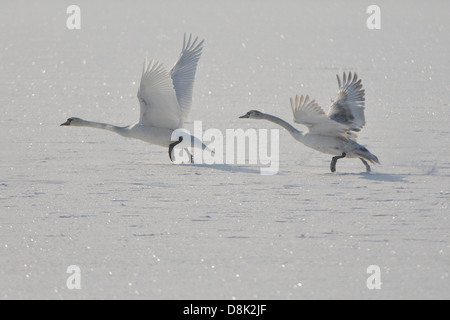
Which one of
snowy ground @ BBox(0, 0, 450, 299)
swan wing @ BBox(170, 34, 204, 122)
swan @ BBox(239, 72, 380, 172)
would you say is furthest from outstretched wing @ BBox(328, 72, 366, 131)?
swan wing @ BBox(170, 34, 204, 122)

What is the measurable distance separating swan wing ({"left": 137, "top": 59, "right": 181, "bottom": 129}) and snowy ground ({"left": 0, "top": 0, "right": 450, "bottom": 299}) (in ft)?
1.37

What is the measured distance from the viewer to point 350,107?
870 centimetres

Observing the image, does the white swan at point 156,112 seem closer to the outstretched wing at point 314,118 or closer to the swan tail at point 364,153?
the outstretched wing at point 314,118

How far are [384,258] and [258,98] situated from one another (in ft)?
27.1

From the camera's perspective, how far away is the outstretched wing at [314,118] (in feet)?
26.0

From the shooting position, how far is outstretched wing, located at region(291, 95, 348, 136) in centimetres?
793

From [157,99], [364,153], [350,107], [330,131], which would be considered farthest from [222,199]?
[350,107]

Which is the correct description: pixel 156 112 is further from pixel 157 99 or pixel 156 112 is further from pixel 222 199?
pixel 222 199

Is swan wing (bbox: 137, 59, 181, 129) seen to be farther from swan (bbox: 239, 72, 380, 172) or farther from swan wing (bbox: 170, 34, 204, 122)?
swan (bbox: 239, 72, 380, 172)

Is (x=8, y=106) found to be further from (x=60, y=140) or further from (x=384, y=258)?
(x=384, y=258)

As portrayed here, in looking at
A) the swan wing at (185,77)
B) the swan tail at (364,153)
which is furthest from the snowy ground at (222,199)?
the swan wing at (185,77)

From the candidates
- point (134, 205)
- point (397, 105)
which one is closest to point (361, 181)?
point (134, 205)

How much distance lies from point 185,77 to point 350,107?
1998 millimetres

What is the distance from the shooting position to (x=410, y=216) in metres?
6.23
